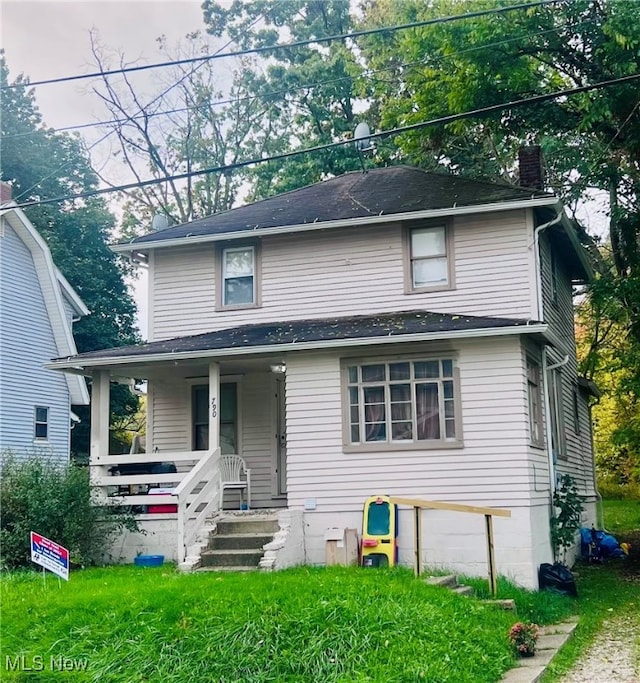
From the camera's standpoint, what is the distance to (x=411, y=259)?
1439 cm

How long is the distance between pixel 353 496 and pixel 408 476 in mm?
905

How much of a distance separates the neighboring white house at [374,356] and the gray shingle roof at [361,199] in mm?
65

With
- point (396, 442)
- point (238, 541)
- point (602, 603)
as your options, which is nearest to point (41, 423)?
point (238, 541)

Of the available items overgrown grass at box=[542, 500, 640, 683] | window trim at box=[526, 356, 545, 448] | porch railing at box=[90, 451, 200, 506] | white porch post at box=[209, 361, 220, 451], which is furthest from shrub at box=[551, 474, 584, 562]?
porch railing at box=[90, 451, 200, 506]

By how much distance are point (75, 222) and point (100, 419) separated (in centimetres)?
1791

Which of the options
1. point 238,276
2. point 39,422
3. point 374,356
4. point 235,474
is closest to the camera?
point 374,356

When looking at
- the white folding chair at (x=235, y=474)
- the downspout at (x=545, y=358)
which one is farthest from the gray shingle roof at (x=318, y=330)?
the white folding chair at (x=235, y=474)

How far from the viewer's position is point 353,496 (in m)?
12.7

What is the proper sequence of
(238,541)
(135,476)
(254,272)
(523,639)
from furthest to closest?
1. (254,272)
2. (135,476)
3. (238,541)
4. (523,639)

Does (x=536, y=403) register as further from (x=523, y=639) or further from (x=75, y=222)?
(x=75, y=222)

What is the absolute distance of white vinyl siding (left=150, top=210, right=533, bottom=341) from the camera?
13.8m

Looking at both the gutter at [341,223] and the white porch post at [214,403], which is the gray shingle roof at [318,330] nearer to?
the white porch post at [214,403]

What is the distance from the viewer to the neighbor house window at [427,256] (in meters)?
14.2

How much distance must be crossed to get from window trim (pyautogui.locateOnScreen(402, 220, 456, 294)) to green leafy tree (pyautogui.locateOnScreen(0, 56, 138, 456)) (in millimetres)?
18040
